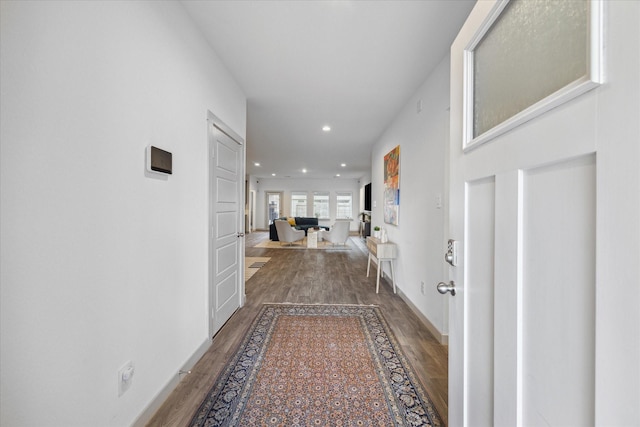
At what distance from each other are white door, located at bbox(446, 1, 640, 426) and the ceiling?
1.08 m

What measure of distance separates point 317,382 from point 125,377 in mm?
1060

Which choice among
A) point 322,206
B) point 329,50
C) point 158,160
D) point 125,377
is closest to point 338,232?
point 322,206

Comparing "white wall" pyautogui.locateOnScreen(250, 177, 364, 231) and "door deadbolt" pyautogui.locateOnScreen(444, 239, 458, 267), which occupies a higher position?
"white wall" pyautogui.locateOnScreen(250, 177, 364, 231)

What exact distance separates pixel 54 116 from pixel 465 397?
176 cm

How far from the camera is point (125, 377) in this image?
126 cm

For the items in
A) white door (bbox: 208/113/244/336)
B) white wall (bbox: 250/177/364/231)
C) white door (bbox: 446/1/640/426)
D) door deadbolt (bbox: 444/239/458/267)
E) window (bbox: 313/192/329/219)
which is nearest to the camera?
white door (bbox: 446/1/640/426)

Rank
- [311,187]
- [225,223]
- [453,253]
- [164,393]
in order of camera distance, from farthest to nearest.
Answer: [311,187], [225,223], [164,393], [453,253]

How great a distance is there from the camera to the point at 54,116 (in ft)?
3.04

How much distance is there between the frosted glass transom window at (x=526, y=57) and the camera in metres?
0.55

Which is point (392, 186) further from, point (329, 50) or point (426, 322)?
point (329, 50)

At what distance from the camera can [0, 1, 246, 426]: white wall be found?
83cm

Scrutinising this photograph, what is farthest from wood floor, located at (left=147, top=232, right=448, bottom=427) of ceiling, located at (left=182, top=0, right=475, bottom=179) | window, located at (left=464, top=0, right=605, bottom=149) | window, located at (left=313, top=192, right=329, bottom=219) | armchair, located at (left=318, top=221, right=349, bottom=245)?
window, located at (left=313, top=192, right=329, bottom=219)

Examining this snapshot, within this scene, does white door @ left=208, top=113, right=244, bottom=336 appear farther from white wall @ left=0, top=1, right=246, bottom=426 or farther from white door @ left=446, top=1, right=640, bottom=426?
white door @ left=446, top=1, right=640, bottom=426

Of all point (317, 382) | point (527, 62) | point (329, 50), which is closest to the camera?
point (527, 62)
